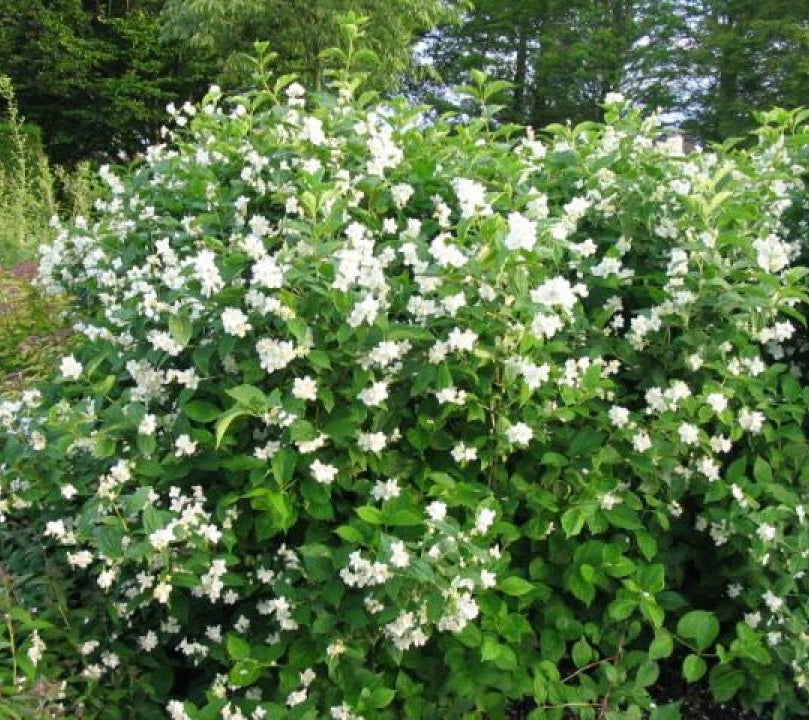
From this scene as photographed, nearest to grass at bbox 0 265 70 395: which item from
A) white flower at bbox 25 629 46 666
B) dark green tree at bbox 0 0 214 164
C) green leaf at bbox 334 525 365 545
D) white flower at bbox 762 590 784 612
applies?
white flower at bbox 25 629 46 666

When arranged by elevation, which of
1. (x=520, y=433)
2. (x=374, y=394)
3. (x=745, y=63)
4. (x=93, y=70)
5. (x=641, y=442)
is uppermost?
(x=374, y=394)

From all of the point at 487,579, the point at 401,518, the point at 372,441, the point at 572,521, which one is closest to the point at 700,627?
the point at 572,521

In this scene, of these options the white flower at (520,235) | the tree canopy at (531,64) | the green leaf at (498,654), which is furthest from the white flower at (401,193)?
the tree canopy at (531,64)

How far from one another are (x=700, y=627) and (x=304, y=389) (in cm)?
124

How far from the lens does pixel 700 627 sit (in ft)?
7.14

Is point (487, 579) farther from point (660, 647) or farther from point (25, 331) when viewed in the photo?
point (25, 331)

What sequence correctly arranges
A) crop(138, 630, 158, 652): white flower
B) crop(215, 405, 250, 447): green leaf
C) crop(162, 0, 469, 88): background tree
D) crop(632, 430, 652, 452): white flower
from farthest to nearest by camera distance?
crop(162, 0, 469, 88): background tree → crop(632, 430, 652, 452): white flower → crop(138, 630, 158, 652): white flower → crop(215, 405, 250, 447): green leaf

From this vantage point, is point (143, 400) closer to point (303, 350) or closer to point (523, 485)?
point (303, 350)

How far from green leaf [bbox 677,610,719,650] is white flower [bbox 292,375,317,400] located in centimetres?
118

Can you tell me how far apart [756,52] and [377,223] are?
60.7ft

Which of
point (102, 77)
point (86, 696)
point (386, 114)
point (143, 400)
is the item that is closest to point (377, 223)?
point (386, 114)

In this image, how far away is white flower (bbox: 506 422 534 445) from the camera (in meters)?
2.01

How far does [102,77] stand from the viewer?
725 inches

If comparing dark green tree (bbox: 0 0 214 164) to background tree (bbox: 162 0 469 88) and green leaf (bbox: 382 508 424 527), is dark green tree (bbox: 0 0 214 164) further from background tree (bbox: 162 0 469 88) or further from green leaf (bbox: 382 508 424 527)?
green leaf (bbox: 382 508 424 527)
